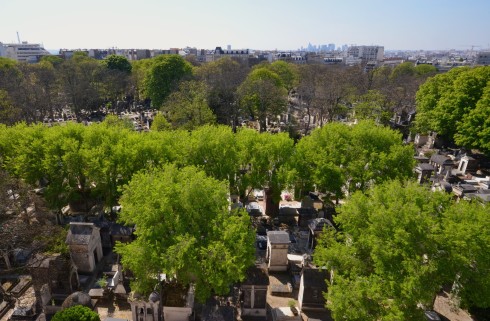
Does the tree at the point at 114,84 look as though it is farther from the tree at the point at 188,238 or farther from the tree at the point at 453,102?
the tree at the point at 453,102

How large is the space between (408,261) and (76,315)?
18.2m

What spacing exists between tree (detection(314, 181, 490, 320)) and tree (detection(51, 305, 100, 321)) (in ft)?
44.3

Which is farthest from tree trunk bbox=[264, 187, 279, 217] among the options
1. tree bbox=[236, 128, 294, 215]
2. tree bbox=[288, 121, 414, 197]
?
tree bbox=[288, 121, 414, 197]

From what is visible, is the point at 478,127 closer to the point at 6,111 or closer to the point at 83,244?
the point at 83,244

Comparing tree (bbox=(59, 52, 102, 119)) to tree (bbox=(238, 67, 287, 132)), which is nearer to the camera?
tree (bbox=(238, 67, 287, 132))

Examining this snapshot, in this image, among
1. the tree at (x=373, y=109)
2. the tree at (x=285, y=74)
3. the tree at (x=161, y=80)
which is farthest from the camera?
the tree at (x=285, y=74)

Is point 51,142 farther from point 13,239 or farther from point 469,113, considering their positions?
point 469,113

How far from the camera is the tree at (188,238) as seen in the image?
60.3 feet

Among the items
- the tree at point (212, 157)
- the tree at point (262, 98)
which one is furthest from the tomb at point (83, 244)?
the tree at point (262, 98)

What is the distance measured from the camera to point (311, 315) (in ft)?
71.9

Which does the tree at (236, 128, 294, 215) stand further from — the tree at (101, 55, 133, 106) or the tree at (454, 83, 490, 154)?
the tree at (101, 55, 133, 106)

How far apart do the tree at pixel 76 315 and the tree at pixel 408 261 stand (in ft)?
44.3

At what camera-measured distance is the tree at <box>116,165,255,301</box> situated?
1839cm

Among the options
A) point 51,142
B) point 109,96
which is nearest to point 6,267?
point 51,142
